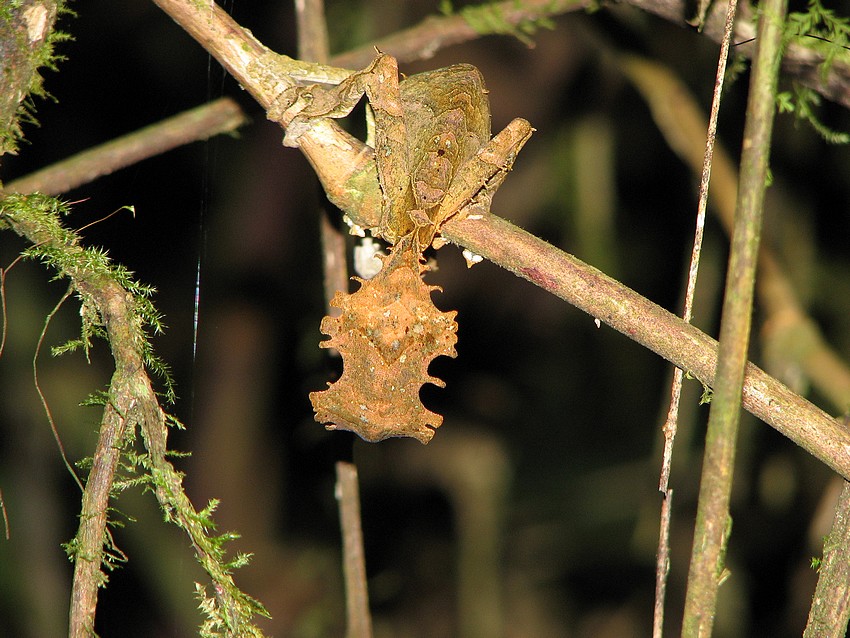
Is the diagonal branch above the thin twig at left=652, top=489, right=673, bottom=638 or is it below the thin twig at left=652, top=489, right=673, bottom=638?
above

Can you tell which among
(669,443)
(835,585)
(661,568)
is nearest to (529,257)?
(669,443)

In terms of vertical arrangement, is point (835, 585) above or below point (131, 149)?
below

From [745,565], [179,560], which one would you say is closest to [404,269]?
[179,560]

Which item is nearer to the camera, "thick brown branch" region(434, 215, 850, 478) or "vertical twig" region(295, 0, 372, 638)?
"thick brown branch" region(434, 215, 850, 478)

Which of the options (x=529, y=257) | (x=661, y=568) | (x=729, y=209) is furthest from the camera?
(x=729, y=209)

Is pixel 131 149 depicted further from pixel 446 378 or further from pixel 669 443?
pixel 446 378

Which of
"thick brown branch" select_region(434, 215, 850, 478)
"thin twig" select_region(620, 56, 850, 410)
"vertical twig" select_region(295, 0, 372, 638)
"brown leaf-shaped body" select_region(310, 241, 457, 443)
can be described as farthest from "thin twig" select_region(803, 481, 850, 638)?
"thin twig" select_region(620, 56, 850, 410)

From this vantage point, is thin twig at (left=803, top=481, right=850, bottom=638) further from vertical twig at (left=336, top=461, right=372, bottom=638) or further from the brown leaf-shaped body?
vertical twig at (left=336, top=461, right=372, bottom=638)
